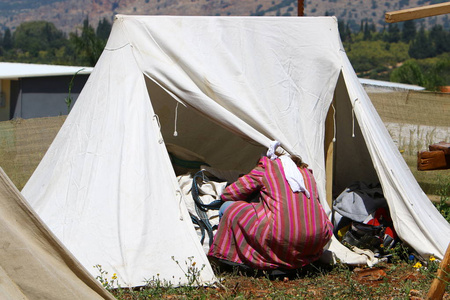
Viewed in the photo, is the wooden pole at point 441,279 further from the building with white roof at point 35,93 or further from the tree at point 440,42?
the tree at point 440,42

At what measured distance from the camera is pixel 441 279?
357cm

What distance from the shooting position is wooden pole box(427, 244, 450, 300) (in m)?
3.57

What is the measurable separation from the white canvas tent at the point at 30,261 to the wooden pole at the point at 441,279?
1818mm

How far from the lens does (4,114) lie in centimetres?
2191

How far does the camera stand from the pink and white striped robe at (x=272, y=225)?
4.73 metres

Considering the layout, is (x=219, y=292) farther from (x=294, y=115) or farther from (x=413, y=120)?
(x=413, y=120)

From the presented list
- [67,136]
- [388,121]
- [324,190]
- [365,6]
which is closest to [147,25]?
[67,136]

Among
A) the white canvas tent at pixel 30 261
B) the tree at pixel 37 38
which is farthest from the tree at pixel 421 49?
the white canvas tent at pixel 30 261

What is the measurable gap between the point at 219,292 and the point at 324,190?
4.45 feet

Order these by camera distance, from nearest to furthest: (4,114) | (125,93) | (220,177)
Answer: (125,93) < (220,177) < (4,114)

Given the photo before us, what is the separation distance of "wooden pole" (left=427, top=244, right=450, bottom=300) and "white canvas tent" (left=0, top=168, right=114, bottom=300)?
182 centimetres

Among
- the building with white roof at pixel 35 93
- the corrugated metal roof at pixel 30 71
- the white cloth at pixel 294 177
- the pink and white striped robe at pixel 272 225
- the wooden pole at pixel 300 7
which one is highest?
the wooden pole at pixel 300 7

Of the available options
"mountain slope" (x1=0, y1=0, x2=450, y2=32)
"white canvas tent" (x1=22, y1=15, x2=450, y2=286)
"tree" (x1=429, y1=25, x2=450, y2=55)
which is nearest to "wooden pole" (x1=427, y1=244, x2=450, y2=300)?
"white canvas tent" (x1=22, y1=15, x2=450, y2=286)

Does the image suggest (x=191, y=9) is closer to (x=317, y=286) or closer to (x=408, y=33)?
(x=408, y=33)
